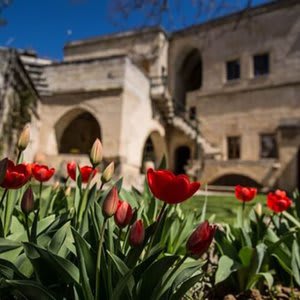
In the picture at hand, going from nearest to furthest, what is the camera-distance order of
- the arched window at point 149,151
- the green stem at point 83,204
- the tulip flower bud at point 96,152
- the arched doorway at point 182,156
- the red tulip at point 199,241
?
the red tulip at point 199,241 < the tulip flower bud at point 96,152 < the green stem at point 83,204 < the arched window at point 149,151 < the arched doorway at point 182,156

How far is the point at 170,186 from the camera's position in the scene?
4.19 ft

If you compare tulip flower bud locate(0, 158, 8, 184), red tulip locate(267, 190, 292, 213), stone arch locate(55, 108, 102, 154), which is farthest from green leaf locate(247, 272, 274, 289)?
stone arch locate(55, 108, 102, 154)

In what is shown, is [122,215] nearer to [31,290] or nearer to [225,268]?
[31,290]

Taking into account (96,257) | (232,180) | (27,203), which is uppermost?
(232,180)

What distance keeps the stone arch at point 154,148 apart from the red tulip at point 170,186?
16.6m

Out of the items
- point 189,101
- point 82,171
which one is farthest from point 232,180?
point 82,171

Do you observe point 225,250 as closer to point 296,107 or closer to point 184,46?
point 296,107

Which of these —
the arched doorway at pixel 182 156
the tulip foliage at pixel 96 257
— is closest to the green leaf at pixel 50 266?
the tulip foliage at pixel 96 257

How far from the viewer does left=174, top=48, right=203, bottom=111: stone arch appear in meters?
23.1

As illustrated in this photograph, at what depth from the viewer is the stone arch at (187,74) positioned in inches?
909

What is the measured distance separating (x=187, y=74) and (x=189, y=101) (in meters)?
3.91

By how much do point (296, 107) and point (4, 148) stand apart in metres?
15.6

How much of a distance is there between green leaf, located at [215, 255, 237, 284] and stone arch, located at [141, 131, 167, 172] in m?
15.6

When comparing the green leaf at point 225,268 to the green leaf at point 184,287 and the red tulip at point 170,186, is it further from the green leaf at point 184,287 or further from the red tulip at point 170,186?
the red tulip at point 170,186
